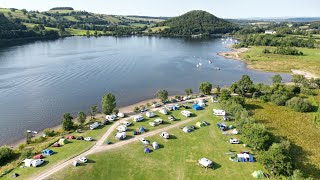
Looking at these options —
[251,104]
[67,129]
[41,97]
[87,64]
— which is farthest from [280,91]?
[87,64]

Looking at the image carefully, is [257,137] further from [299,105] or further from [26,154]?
[26,154]

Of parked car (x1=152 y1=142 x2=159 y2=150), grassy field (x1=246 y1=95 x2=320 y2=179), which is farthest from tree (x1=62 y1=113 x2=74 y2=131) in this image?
grassy field (x1=246 y1=95 x2=320 y2=179)

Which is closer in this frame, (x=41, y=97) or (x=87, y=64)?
(x=41, y=97)

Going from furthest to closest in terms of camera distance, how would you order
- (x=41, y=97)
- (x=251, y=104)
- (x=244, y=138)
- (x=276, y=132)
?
(x=41, y=97) < (x=251, y=104) < (x=276, y=132) < (x=244, y=138)

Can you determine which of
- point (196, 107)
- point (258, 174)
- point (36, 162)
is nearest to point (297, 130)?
point (196, 107)

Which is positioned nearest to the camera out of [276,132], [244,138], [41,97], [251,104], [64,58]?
[244,138]

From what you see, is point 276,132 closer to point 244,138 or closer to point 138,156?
point 244,138
